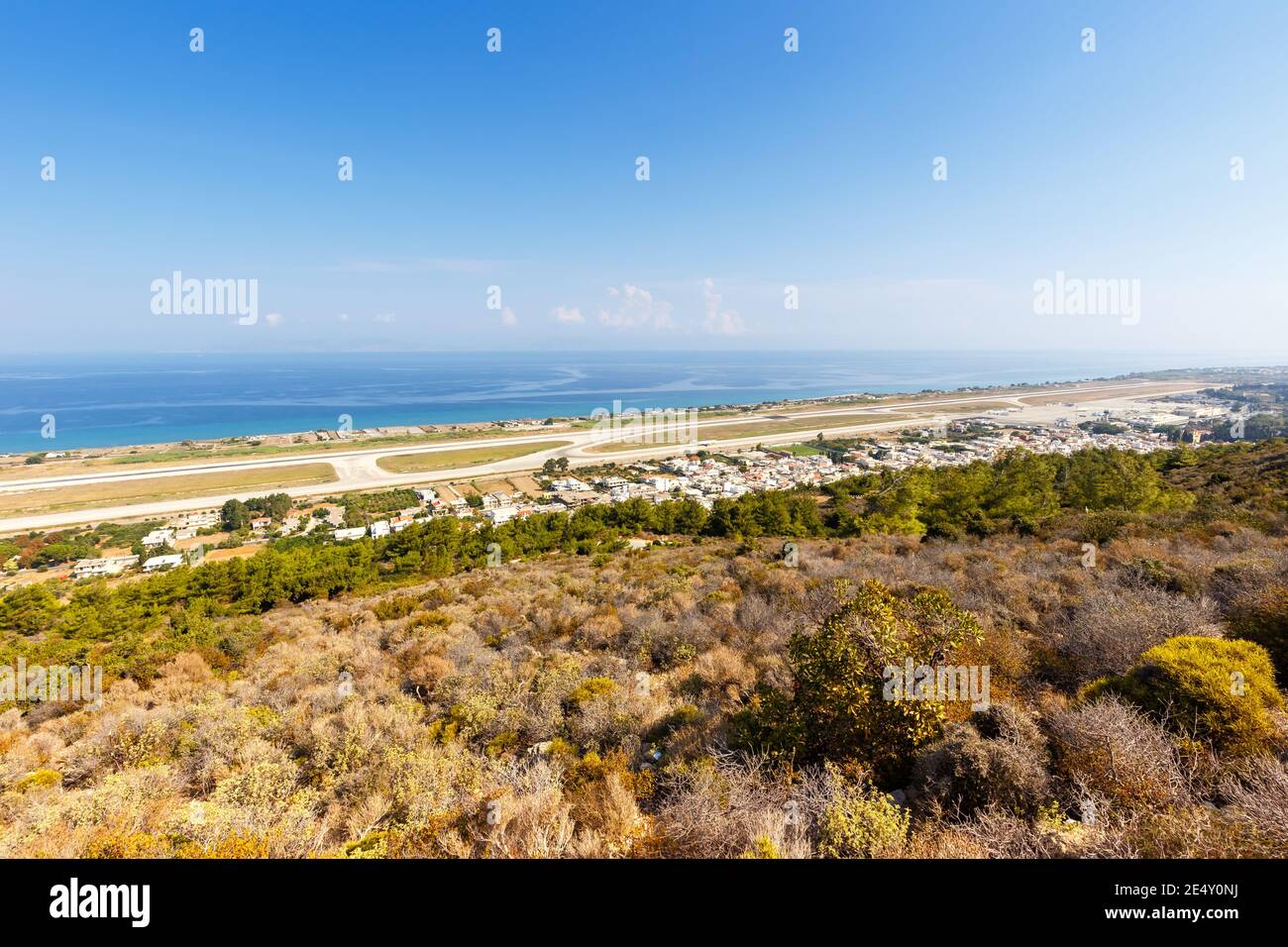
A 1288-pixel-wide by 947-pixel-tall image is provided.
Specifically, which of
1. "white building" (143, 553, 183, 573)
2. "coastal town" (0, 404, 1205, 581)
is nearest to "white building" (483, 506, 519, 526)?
"coastal town" (0, 404, 1205, 581)

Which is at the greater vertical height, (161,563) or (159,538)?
(159,538)

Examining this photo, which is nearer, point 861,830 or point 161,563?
point 861,830

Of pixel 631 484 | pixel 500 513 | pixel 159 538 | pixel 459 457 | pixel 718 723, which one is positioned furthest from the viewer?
pixel 459 457

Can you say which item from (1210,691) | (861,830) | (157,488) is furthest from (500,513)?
(1210,691)

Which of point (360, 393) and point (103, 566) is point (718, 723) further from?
point (360, 393)

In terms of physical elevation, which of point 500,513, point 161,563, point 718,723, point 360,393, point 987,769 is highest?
point 360,393
